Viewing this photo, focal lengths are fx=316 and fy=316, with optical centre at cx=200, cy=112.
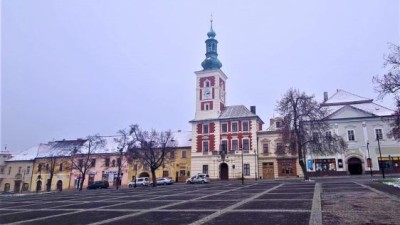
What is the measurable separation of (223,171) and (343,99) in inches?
1008

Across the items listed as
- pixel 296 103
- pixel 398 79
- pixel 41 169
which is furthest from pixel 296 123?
pixel 41 169

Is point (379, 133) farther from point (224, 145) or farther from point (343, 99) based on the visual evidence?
point (224, 145)

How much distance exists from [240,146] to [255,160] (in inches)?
144

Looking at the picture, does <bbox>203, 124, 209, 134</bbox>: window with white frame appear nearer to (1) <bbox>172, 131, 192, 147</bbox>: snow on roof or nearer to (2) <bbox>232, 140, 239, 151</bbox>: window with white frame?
(1) <bbox>172, 131, 192, 147</bbox>: snow on roof

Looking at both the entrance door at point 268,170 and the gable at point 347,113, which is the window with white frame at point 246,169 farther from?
the gable at point 347,113

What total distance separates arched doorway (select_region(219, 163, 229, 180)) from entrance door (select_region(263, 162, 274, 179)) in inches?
264

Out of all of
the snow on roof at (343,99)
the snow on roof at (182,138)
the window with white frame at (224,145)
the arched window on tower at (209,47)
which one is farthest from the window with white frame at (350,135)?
the arched window on tower at (209,47)

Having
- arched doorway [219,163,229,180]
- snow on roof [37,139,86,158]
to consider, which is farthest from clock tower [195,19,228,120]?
snow on roof [37,139,86,158]

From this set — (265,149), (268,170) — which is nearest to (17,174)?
(265,149)

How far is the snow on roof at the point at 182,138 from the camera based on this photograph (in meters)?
63.7

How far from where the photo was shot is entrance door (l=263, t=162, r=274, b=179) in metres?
55.7

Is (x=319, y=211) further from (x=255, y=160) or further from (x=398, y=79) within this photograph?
(x=255, y=160)

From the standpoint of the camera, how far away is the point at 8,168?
69.1 m

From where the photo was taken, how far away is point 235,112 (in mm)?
60219
